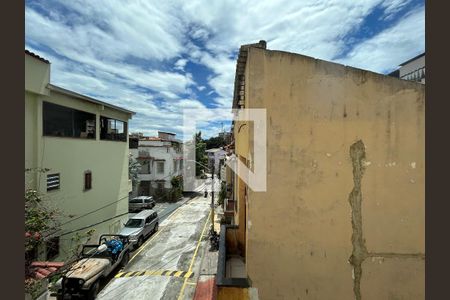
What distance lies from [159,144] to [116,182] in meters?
13.4

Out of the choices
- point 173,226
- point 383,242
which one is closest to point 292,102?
point 383,242

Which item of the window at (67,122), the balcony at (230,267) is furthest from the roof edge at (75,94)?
the balcony at (230,267)

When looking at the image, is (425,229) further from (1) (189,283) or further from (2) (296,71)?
(1) (189,283)

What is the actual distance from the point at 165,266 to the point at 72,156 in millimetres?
7309

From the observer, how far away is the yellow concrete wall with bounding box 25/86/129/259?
32.1 feet

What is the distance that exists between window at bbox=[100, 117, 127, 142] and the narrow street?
7203mm

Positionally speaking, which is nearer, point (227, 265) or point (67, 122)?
point (227, 265)

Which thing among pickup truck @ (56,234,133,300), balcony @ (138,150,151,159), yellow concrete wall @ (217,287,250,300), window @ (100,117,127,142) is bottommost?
pickup truck @ (56,234,133,300)

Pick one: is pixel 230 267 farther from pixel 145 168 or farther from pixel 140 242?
pixel 145 168

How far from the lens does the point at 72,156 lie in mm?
11977

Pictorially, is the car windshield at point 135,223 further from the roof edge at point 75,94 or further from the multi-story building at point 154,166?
the multi-story building at point 154,166

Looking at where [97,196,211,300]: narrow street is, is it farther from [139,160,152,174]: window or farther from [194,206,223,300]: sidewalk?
[139,160,152,174]: window

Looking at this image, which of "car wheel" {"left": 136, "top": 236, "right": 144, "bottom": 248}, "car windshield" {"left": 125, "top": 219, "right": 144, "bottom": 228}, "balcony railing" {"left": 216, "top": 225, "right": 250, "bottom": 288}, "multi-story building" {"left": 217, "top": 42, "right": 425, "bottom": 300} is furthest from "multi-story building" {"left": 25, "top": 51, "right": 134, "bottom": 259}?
"multi-story building" {"left": 217, "top": 42, "right": 425, "bottom": 300}

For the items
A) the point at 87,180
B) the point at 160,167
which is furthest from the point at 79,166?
the point at 160,167
